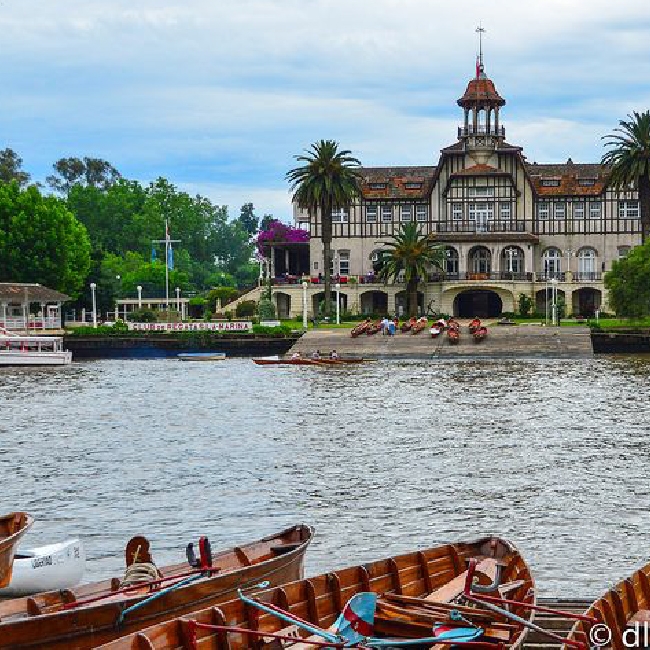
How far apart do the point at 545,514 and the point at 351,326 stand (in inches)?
2889

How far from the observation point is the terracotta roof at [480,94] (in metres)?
121

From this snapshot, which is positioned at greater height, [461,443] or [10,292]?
[10,292]

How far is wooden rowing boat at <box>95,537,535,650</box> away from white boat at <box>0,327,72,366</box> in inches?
2836

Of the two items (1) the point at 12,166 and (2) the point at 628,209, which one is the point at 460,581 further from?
(1) the point at 12,166

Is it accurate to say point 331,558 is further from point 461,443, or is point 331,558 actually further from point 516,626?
point 461,443

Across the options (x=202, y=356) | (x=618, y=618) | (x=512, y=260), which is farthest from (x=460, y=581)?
(x=512, y=260)

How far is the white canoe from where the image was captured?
953 inches

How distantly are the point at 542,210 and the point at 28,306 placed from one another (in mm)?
43170

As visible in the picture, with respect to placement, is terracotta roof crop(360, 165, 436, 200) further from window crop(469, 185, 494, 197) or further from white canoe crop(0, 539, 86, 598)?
white canoe crop(0, 539, 86, 598)

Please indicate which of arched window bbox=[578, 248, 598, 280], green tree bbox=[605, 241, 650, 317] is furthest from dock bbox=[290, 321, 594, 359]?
arched window bbox=[578, 248, 598, 280]

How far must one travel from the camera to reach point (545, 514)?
33.5 meters

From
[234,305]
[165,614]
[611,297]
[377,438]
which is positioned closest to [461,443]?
[377,438]

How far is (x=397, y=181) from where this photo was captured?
12288 centimetres

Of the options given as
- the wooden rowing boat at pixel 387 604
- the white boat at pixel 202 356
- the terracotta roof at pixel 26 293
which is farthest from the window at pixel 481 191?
the wooden rowing boat at pixel 387 604
